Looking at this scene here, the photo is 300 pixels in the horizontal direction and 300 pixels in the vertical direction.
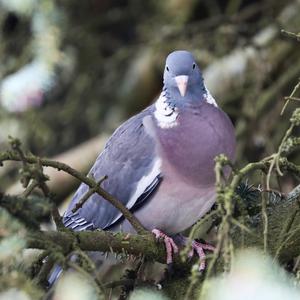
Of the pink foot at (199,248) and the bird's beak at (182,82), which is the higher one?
the bird's beak at (182,82)

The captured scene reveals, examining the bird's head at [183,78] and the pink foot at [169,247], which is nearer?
the pink foot at [169,247]

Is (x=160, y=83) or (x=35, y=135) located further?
(x=160, y=83)

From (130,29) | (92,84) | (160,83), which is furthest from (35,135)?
(130,29)

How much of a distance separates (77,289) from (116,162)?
2.78 ft

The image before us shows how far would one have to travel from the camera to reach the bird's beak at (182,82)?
186 cm

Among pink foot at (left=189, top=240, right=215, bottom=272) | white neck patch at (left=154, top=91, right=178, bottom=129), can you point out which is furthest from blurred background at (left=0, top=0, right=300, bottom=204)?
pink foot at (left=189, top=240, right=215, bottom=272)

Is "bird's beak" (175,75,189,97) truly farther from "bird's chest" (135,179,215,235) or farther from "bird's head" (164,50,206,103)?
"bird's chest" (135,179,215,235)

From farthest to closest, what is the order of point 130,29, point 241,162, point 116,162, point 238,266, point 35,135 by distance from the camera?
1. point 130,29
2. point 35,135
3. point 241,162
4. point 116,162
5. point 238,266

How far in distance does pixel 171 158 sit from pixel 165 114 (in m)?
0.12

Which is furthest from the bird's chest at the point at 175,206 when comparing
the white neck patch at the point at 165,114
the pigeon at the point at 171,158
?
the white neck patch at the point at 165,114

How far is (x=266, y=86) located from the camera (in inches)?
122

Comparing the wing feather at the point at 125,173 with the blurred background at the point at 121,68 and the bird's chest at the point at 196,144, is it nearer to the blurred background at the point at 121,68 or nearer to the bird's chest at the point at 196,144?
the bird's chest at the point at 196,144

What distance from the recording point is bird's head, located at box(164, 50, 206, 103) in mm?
1879

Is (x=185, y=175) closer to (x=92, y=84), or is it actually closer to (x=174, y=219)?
(x=174, y=219)
